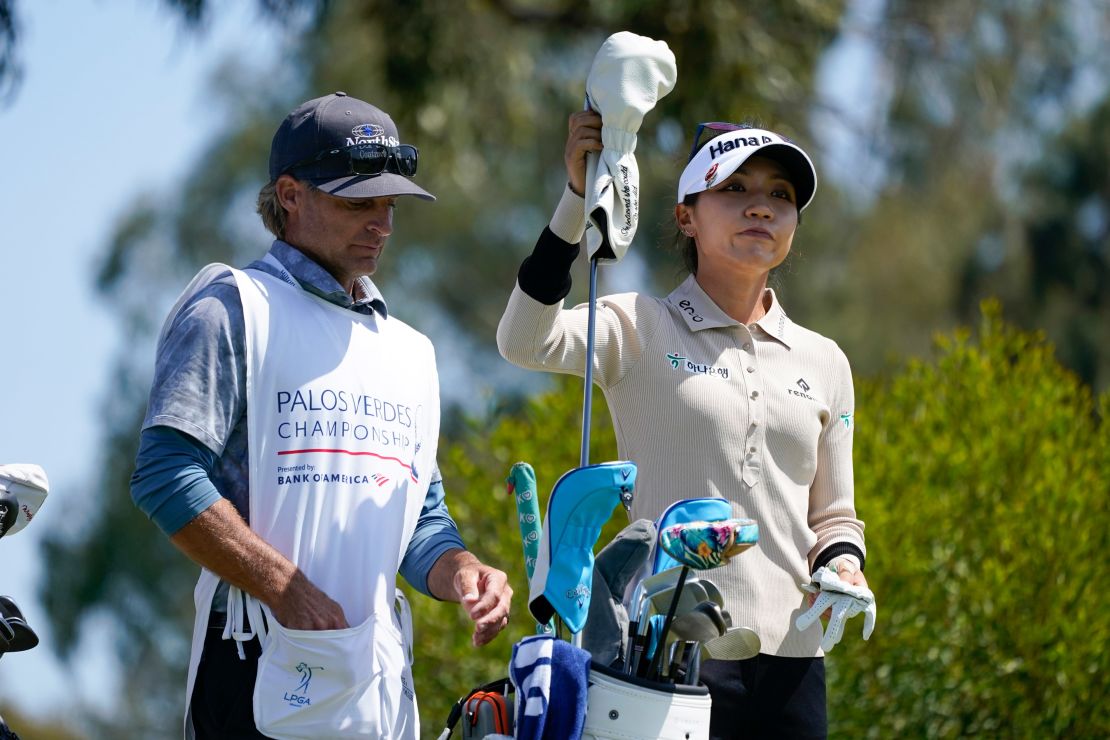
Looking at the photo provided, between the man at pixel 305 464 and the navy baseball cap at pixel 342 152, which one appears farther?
the navy baseball cap at pixel 342 152

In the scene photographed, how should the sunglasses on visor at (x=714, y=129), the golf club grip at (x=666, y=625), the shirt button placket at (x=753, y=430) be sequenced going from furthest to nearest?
1. the sunglasses on visor at (x=714, y=129)
2. the shirt button placket at (x=753, y=430)
3. the golf club grip at (x=666, y=625)

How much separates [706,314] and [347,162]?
2.85 ft

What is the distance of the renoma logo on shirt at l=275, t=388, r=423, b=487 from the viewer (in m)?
2.97

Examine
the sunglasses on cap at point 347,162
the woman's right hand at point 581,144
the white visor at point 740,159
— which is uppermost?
the white visor at point 740,159

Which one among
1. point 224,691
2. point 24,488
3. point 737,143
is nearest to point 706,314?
point 737,143

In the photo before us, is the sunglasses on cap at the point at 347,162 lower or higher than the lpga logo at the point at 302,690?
higher

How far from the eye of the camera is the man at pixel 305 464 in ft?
9.45

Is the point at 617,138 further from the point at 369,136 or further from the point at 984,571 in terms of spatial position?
the point at 984,571

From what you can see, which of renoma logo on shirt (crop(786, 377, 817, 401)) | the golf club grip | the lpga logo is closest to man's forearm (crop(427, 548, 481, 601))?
the lpga logo

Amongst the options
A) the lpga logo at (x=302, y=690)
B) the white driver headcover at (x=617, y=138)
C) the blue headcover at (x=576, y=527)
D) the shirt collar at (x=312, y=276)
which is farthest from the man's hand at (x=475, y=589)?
the white driver headcover at (x=617, y=138)

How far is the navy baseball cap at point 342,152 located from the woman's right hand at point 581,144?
296 mm

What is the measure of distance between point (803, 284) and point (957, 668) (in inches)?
587

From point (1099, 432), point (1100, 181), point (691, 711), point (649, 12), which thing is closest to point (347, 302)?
point (691, 711)

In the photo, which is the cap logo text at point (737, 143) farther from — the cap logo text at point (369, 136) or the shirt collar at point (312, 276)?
the shirt collar at point (312, 276)
